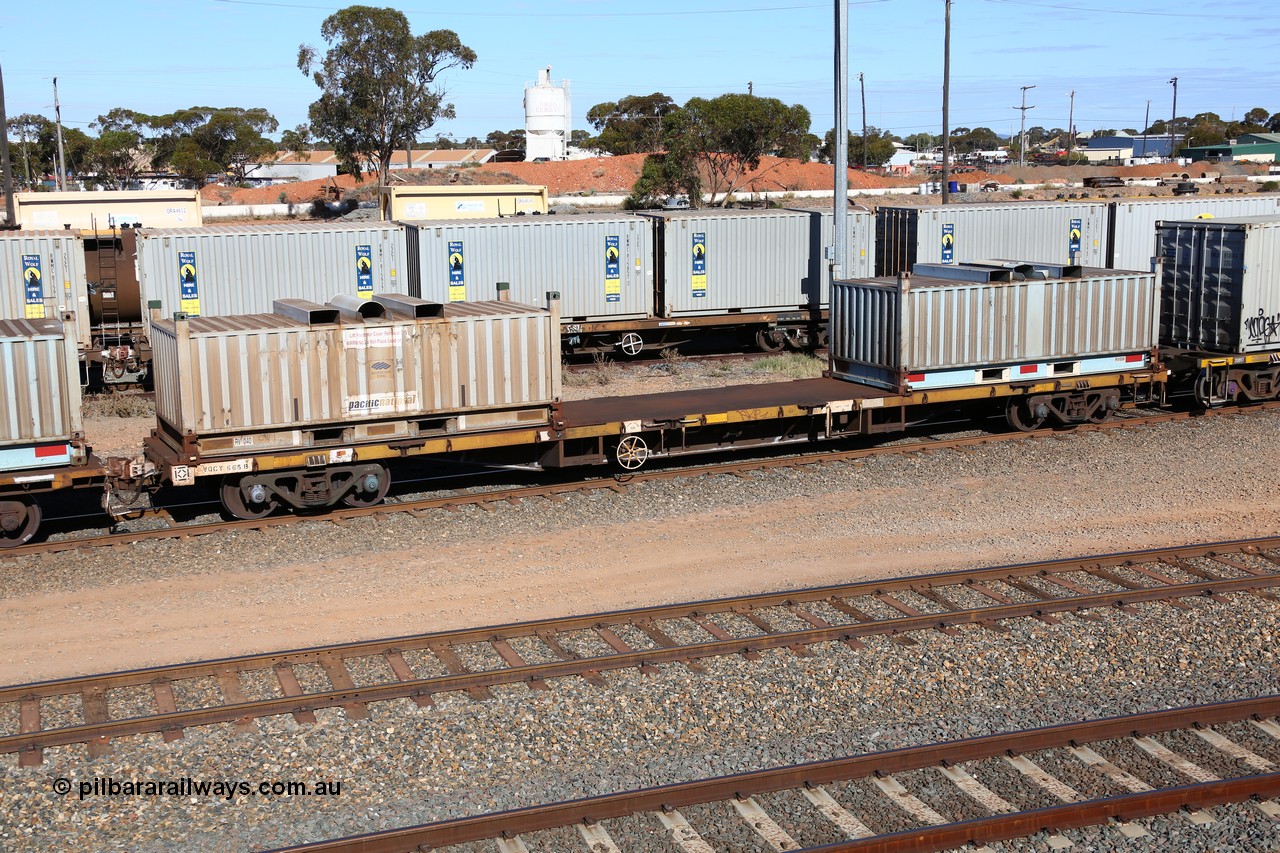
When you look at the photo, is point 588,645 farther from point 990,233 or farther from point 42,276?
point 990,233

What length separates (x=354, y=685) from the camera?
9.55m

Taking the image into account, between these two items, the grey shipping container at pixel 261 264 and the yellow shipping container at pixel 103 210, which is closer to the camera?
the grey shipping container at pixel 261 264

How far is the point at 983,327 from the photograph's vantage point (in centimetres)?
1802

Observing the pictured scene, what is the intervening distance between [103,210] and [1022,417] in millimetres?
25294

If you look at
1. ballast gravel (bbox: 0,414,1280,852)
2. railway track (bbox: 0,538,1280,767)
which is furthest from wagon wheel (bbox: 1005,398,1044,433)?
railway track (bbox: 0,538,1280,767)

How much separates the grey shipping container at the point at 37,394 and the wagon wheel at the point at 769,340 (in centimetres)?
1658

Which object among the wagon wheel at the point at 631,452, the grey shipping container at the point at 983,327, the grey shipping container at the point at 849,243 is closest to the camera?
the wagon wheel at the point at 631,452

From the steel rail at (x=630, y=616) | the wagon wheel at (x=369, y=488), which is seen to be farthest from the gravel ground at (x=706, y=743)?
the wagon wheel at (x=369, y=488)

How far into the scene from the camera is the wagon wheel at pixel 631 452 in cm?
1591

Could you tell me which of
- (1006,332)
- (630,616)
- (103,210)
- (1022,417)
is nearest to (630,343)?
(1022,417)

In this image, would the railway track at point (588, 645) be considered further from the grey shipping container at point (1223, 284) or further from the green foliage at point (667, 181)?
the green foliage at point (667, 181)

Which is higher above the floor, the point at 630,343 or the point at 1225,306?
the point at 1225,306

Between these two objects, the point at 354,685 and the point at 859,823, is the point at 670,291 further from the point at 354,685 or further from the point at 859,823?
the point at 859,823

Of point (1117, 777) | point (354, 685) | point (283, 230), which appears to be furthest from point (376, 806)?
point (283, 230)
